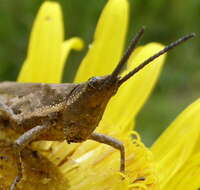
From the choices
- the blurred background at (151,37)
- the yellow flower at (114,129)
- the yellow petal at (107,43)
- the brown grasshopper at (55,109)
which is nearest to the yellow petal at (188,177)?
the yellow flower at (114,129)

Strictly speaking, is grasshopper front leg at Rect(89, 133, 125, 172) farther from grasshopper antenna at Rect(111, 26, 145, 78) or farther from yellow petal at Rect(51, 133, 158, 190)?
grasshopper antenna at Rect(111, 26, 145, 78)

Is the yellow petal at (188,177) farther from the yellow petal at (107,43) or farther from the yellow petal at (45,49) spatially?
the yellow petal at (45,49)

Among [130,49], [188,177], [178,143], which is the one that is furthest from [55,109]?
[178,143]

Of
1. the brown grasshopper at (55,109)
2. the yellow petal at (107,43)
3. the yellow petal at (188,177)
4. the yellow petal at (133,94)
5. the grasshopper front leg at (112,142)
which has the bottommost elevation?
the yellow petal at (188,177)

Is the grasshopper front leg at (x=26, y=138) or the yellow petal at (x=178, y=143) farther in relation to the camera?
the yellow petal at (x=178, y=143)

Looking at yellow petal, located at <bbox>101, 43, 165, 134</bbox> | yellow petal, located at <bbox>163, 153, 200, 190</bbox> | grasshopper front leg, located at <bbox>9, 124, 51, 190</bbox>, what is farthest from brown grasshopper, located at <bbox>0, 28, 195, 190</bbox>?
yellow petal, located at <bbox>101, 43, 165, 134</bbox>

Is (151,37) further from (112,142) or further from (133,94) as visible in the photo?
(112,142)
